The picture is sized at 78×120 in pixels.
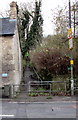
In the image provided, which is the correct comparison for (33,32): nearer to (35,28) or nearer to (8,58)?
(35,28)

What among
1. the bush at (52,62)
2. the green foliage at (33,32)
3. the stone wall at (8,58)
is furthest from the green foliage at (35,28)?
the stone wall at (8,58)

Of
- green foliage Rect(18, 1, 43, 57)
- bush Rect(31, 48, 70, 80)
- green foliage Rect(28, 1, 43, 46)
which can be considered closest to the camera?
bush Rect(31, 48, 70, 80)

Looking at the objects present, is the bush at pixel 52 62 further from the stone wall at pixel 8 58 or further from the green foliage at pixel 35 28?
the green foliage at pixel 35 28

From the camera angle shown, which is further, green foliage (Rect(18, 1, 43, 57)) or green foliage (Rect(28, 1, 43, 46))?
green foliage (Rect(28, 1, 43, 46))

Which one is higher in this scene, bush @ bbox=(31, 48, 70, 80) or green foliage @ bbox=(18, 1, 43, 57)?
green foliage @ bbox=(18, 1, 43, 57)

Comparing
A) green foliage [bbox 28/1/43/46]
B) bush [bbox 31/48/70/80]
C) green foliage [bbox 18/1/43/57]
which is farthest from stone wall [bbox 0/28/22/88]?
green foliage [bbox 28/1/43/46]

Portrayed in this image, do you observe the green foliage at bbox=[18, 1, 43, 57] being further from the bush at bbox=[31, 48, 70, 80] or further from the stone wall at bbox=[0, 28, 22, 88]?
the stone wall at bbox=[0, 28, 22, 88]

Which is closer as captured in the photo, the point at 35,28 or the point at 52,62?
the point at 52,62

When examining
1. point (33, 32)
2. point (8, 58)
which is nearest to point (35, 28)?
point (33, 32)

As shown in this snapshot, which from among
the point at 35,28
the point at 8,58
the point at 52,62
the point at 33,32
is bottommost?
the point at 52,62

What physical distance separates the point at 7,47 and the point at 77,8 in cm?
671

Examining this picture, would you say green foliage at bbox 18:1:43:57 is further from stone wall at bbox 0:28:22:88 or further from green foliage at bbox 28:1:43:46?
stone wall at bbox 0:28:22:88

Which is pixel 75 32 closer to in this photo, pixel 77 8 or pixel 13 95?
pixel 77 8

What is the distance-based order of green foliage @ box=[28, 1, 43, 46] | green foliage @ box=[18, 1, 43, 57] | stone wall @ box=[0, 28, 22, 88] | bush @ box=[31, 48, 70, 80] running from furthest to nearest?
1. green foliage @ box=[28, 1, 43, 46]
2. green foliage @ box=[18, 1, 43, 57]
3. bush @ box=[31, 48, 70, 80]
4. stone wall @ box=[0, 28, 22, 88]
